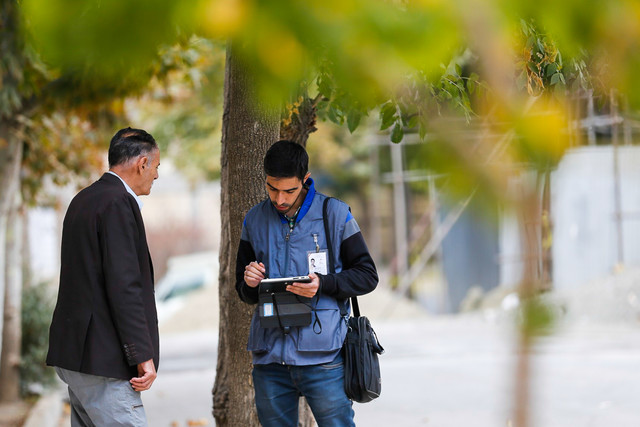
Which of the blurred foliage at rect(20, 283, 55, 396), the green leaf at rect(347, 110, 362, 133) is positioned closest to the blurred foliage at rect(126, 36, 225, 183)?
the blurred foliage at rect(20, 283, 55, 396)

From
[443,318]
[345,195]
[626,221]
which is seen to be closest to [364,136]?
[345,195]

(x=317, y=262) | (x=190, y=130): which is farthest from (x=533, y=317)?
(x=190, y=130)

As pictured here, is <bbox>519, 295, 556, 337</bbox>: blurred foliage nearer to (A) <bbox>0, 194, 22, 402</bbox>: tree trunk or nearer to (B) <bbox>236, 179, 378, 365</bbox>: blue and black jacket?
(B) <bbox>236, 179, 378, 365</bbox>: blue and black jacket

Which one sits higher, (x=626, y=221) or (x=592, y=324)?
(x=626, y=221)

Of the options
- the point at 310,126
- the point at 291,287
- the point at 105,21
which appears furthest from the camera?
the point at 310,126

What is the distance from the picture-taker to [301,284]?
3607 mm

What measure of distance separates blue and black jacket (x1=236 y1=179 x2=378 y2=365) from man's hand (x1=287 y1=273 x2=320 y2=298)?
0.17 feet

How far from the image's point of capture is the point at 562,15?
136 centimetres

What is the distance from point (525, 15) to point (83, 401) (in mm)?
2822

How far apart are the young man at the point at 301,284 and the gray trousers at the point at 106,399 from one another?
1.74 feet

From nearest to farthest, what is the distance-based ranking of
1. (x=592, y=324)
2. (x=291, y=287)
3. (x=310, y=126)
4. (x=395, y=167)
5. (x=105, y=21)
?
(x=105, y=21)
(x=291, y=287)
(x=310, y=126)
(x=592, y=324)
(x=395, y=167)

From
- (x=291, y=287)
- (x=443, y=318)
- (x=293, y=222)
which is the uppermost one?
(x=293, y=222)

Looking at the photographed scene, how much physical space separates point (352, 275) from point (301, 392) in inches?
21.4

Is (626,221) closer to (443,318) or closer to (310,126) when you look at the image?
(443,318)
